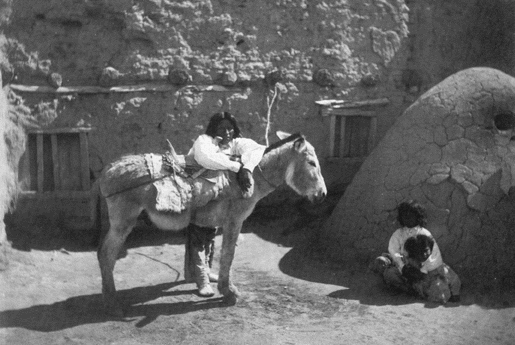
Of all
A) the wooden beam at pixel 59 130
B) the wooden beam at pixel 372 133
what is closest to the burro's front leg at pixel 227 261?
the wooden beam at pixel 59 130

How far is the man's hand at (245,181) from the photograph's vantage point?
6191 millimetres

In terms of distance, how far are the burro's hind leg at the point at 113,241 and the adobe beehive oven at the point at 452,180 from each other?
2.64 metres

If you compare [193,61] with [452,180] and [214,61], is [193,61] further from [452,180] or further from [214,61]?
[452,180]

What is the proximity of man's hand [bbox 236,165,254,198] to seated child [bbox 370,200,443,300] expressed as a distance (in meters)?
1.49

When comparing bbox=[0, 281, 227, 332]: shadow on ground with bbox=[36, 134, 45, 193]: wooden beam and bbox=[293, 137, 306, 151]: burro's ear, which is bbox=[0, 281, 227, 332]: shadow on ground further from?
bbox=[36, 134, 45, 193]: wooden beam

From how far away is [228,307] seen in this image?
6316 millimetres

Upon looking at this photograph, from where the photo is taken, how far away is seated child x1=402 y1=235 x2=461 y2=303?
6371mm

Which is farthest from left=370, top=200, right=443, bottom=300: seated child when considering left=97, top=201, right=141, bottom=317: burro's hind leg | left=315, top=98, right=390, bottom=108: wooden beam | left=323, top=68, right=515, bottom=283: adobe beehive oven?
left=315, top=98, right=390, bottom=108: wooden beam

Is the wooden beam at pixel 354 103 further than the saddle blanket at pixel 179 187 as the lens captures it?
Yes

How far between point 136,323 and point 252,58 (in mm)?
3951

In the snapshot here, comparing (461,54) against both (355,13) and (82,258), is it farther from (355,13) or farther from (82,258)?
(82,258)

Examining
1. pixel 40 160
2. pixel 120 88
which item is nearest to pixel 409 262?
pixel 120 88

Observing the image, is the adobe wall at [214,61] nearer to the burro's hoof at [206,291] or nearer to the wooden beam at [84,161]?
the wooden beam at [84,161]

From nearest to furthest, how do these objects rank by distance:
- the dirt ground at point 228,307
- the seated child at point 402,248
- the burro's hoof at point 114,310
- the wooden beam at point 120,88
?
1. the dirt ground at point 228,307
2. the burro's hoof at point 114,310
3. the seated child at point 402,248
4. the wooden beam at point 120,88
